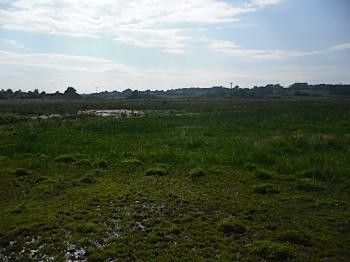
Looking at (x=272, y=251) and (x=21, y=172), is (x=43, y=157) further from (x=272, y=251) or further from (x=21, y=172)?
(x=272, y=251)

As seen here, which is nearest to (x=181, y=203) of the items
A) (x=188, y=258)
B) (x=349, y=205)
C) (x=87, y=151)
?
(x=188, y=258)

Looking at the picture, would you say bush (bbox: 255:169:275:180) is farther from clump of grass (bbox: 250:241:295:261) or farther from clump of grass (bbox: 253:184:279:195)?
clump of grass (bbox: 250:241:295:261)

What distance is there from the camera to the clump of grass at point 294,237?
8.00m

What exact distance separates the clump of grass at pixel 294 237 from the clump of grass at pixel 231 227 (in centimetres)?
94

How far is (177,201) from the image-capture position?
11.1 metres

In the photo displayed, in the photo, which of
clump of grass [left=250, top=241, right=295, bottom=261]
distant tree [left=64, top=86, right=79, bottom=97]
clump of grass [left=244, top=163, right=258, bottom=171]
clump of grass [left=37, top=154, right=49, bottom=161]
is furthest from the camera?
distant tree [left=64, top=86, right=79, bottom=97]

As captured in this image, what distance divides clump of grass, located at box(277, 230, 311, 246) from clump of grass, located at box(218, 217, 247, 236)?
0.94m

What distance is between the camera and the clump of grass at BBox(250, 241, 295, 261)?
7309 mm

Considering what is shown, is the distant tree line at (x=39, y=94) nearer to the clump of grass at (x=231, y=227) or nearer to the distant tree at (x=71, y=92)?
the distant tree at (x=71, y=92)

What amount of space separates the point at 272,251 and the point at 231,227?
1.52 meters

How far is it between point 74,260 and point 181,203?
13.9ft

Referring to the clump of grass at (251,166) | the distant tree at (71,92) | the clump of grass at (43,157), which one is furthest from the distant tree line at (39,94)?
the clump of grass at (251,166)

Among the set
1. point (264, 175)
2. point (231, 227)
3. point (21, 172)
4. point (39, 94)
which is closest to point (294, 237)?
point (231, 227)

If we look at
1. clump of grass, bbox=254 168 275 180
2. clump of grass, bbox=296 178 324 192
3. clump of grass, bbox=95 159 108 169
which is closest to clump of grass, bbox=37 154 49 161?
clump of grass, bbox=95 159 108 169
